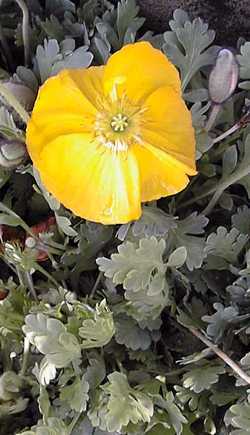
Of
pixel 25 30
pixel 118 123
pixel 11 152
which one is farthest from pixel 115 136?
pixel 25 30

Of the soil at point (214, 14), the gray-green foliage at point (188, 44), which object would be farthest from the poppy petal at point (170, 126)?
the soil at point (214, 14)

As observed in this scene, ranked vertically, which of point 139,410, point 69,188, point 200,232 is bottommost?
point 139,410

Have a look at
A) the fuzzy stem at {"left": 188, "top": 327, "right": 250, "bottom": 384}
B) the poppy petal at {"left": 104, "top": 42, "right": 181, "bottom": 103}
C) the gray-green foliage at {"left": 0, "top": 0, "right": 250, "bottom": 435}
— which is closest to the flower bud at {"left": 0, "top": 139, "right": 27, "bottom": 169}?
the gray-green foliage at {"left": 0, "top": 0, "right": 250, "bottom": 435}

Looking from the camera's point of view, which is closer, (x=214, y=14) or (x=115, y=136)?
(x=115, y=136)

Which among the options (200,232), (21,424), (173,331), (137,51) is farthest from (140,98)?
(21,424)

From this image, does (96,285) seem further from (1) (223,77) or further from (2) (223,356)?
(1) (223,77)

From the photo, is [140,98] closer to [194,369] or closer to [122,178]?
[122,178]

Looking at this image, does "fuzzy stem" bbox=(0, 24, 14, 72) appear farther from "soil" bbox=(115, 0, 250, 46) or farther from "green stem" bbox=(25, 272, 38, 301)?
"green stem" bbox=(25, 272, 38, 301)
